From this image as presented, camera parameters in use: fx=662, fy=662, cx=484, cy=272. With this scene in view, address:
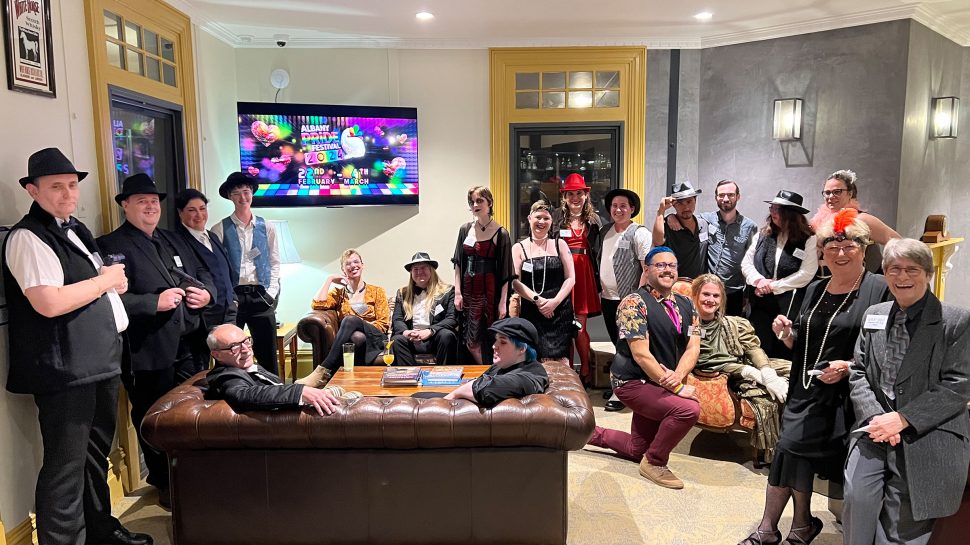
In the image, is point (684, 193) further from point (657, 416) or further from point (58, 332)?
point (58, 332)

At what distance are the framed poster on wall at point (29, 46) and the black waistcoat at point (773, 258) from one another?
3947 millimetres

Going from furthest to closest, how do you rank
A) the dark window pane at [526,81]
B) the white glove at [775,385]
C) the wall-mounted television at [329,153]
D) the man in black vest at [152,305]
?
1. the dark window pane at [526,81]
2. the wall-mounted television at [329,153]
3. the white glove at [775,385]
4. the man in black vest at [152,305]

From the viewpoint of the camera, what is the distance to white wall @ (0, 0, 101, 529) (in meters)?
2.68

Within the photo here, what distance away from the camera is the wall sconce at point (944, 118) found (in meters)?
5.60

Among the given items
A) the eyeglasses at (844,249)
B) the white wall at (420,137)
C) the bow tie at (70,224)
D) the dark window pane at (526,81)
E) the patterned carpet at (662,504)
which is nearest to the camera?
the eyeglasses at (844,249)

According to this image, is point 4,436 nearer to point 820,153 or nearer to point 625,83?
point 625,83

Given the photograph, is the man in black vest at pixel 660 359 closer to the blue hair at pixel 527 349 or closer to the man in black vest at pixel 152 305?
the blue hair at pixel 527 349

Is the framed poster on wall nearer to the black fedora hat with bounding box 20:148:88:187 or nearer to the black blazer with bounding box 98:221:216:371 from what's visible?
the black fedora hat with bounding box 20:148:88:187

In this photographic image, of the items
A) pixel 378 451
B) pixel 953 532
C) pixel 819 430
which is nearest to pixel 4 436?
pixel 378 451

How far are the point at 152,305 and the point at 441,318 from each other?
83.8 inches

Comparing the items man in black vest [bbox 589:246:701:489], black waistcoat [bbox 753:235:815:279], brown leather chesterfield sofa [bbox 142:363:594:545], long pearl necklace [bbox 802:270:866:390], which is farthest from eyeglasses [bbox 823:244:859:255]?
black waistcoat [bbox 753:235:815:279]

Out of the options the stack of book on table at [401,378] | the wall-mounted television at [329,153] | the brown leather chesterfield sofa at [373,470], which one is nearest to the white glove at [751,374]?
the brown leather chesterfield sofa at [373,470]

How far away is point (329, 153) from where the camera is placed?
5.63 meters

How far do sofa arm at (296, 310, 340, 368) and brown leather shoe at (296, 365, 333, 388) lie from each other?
0.87ft
